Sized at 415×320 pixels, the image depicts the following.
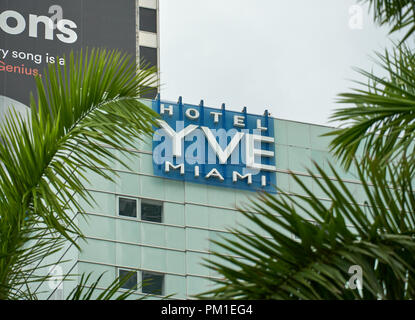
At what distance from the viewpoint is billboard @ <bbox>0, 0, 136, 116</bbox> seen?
5088 cm

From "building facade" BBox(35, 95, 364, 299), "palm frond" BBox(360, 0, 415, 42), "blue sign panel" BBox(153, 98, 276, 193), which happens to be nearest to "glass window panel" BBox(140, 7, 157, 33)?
"blue sign panel" BBox(153, 98, 276, 193)

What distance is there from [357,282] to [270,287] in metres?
0.36

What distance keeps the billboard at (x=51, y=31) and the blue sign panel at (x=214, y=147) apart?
17903 millimetres

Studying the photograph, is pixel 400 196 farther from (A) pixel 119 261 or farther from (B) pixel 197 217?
(B) pixel 197 217

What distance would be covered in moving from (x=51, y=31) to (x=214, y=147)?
21418 mm

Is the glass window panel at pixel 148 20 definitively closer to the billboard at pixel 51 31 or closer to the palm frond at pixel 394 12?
the billboard at pixel 51 31

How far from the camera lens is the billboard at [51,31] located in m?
50.9

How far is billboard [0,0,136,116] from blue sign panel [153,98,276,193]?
58.7 feet

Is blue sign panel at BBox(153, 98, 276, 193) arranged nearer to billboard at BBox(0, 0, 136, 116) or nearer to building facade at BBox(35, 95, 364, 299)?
building facade at BBox(35, 95, 364, 299)

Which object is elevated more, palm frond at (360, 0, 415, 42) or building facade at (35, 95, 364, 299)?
building facade at (35, 95, 364, 299)

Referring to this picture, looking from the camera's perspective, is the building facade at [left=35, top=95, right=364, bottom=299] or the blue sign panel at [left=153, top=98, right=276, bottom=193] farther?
the blue sign panel at [left=153, top=98, right=276, bottom=193]

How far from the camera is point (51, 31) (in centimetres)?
5284

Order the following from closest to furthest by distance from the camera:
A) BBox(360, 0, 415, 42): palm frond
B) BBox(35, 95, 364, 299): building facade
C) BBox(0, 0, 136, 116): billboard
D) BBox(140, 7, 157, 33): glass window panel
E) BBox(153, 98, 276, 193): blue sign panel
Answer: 1. BBox(360, 0, 415, 42): palm frond
2. BBox(35, 95, 364, 299): building facade
3. BBox(153, 98, 276, 193): blue sign panel
4. BBox(0, 0, 136, 116): billboard
5. BBox(140, 7, 157, 33): glass window panel

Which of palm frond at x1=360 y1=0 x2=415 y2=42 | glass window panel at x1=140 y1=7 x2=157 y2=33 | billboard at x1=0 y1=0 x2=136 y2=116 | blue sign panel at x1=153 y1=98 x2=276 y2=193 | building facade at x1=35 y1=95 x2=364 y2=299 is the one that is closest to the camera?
palm frond at x1=360 y1=0 x2=415 y2=42
